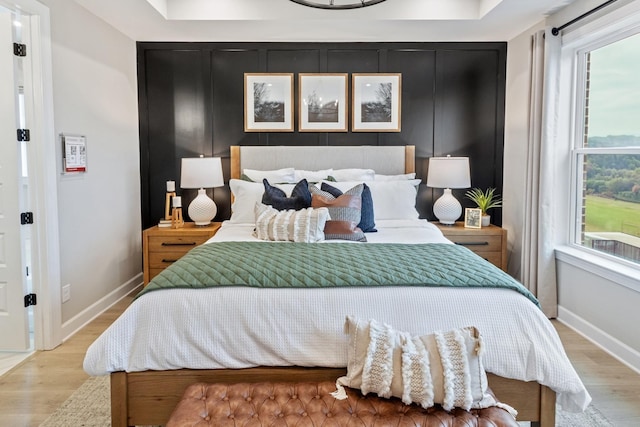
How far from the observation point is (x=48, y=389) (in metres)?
2.78

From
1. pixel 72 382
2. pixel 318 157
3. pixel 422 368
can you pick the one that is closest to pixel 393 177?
pixel 318 157

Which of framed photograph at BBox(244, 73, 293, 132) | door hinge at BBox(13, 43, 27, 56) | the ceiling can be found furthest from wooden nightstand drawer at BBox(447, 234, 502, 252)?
door hinge at BBox(13, 43, 27, 56)

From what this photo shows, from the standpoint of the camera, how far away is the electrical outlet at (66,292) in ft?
11.6

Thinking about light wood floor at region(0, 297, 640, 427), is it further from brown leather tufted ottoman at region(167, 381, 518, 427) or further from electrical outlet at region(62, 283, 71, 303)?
brown leather tufted ottoman at region(167, 381, 518, 427)

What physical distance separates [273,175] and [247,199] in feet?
1.42

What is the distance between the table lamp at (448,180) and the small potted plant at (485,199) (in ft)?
0.72

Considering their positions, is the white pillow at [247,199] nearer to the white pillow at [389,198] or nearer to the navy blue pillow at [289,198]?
the navy blue pillow at [289,198]

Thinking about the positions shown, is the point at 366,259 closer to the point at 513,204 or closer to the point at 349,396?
the point at 349,396

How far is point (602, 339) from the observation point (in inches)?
133

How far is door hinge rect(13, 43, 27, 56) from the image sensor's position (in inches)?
124

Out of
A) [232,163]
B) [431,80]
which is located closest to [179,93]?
[232,163]

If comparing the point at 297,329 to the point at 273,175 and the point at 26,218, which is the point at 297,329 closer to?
the point at 26,218

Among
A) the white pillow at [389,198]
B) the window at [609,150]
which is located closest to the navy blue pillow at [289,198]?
the white pillow at [389,198]

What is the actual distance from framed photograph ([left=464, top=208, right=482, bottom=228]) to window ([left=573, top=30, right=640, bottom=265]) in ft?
2.71
